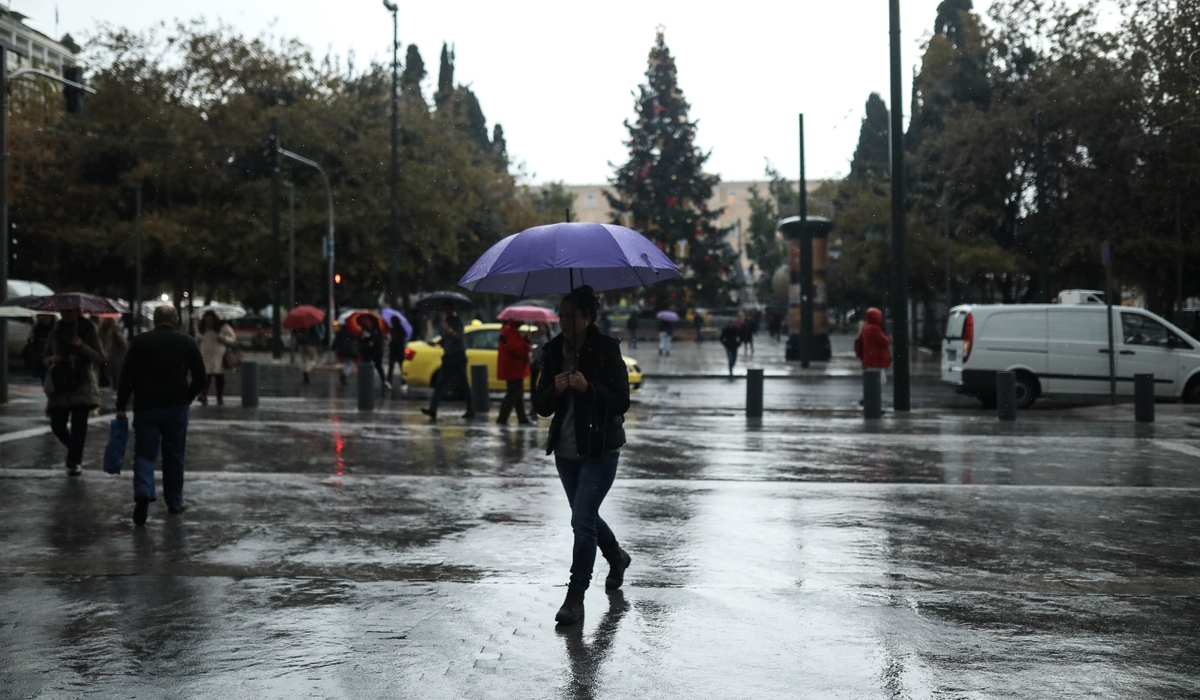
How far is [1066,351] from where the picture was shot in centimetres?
2105

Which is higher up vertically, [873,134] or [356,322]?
[873,134]

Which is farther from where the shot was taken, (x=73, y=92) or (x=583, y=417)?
(x=73, y=92)

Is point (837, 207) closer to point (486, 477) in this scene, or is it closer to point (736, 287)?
point (736, 287)

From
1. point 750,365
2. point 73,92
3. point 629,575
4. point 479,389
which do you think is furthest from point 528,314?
point 750,365

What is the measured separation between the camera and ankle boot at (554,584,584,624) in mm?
6348

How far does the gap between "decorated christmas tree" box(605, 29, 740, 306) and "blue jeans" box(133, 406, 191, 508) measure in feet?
193

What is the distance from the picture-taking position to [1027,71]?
1818 inches

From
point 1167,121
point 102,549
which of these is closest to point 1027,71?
point 1167,121

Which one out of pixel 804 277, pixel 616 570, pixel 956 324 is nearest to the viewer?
pixel 616 570

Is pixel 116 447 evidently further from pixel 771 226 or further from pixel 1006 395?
pixel 771 226

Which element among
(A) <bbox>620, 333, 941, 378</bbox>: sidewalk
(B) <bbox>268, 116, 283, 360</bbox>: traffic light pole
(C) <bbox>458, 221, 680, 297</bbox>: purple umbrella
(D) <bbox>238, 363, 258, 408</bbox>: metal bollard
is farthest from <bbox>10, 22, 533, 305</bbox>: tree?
(C) <bbox>458, 221, 680, 297</bbox>: purple umbrella

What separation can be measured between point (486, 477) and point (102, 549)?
164 inches

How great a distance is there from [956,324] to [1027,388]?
155 centimetres

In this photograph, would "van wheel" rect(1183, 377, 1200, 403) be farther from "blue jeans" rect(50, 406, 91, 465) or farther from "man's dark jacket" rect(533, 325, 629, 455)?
"man's dark jacket" rect(533, 325, 629, 455)
